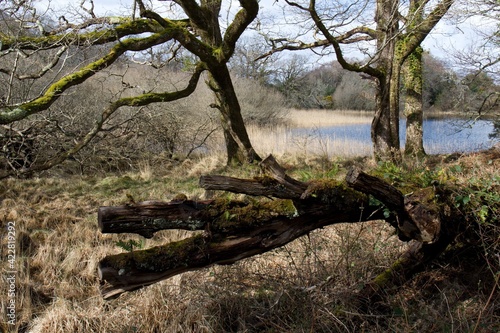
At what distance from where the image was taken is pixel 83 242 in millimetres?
6051

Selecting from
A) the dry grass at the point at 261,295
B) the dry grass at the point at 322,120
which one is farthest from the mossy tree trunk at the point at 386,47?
the dry grass at the point at 322,120

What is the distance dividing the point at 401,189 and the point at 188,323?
7.70 ft

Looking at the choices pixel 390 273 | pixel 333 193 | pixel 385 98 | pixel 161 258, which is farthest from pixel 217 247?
pixel 385 98

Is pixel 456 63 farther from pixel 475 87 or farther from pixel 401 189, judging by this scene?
pixel 401 189

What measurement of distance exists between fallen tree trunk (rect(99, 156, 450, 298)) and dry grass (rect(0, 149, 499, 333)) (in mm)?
534

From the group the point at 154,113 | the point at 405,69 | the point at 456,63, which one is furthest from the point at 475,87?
the point at 154,113

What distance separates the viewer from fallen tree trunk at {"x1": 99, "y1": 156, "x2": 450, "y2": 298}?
9.80 feet

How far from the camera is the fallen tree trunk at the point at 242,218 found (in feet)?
9.80

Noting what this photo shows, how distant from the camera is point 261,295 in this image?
4.27 meters

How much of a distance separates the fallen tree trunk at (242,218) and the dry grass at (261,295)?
0.53 m

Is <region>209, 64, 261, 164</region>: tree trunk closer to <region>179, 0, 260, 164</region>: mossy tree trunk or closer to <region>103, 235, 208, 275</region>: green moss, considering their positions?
<region>179, 0, 260, 164</region>: mossy tree trunk

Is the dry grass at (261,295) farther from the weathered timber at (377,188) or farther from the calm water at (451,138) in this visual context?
the calm water at (451,138)

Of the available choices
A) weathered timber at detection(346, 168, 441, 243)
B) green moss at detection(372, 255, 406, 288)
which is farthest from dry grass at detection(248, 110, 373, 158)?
weathered timber at detection(346, 168, 441, 243)

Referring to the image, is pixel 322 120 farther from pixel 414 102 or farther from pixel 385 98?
pixel 385 98
